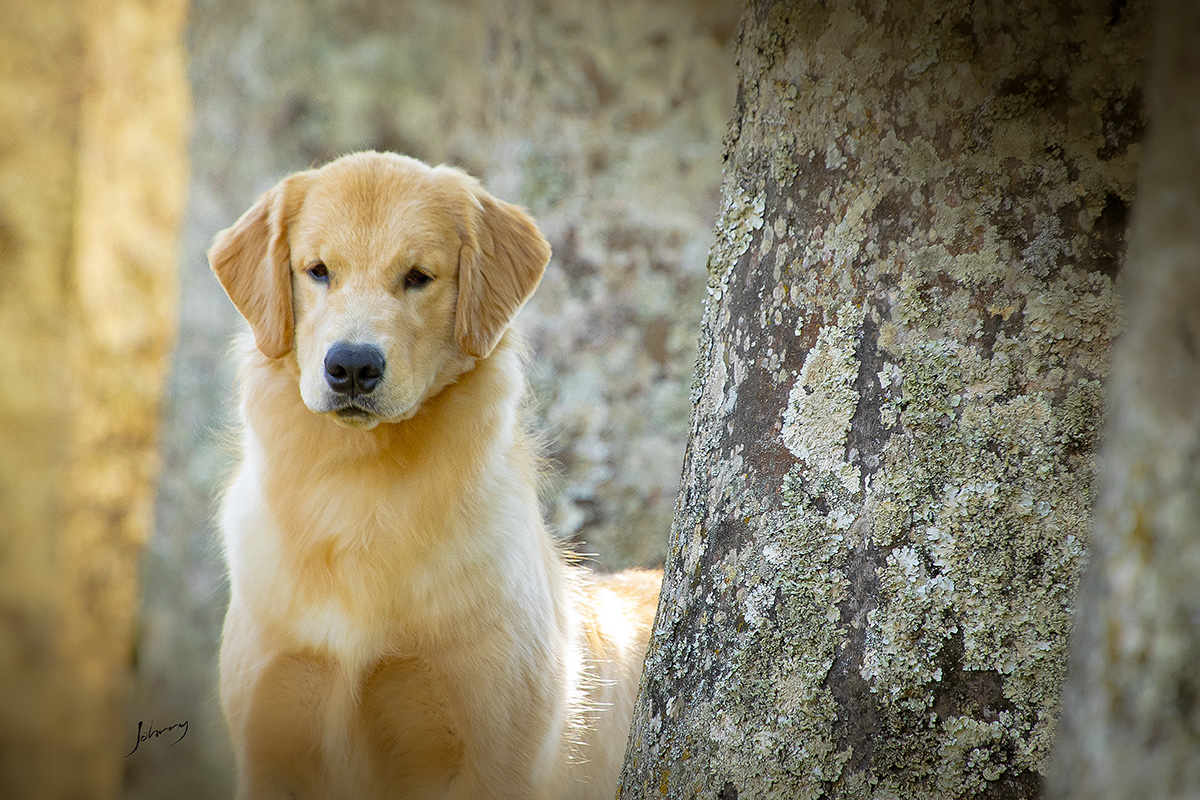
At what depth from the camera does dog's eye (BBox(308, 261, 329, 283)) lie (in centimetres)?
238

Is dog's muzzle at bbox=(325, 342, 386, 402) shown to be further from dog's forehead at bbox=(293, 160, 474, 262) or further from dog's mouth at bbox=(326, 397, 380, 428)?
dog's forehead at bbox=(293, 160, 474, 262)

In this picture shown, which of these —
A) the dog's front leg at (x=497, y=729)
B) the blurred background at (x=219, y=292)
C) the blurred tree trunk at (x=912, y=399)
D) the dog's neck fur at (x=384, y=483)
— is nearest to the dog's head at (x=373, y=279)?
the dog's neck fur at (x=384, y=483)

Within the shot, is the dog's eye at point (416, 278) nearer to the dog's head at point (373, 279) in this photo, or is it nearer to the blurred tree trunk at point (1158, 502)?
the dog's head at point (373, 279)

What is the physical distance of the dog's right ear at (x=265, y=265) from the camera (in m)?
2.39

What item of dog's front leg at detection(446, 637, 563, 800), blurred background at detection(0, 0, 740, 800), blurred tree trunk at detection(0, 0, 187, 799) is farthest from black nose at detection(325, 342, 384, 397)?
blurred tree trunk at detection(0, 0, 187, 799)

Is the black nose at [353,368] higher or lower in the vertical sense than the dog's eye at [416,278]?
lower

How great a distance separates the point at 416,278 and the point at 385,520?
26.9 inches

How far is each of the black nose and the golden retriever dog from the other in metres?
0.05

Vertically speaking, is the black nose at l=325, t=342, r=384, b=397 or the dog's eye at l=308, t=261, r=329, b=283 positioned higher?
the dog's eye at l=308, t=261, r=329, b=283

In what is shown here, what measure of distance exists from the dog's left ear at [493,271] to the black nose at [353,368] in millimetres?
326

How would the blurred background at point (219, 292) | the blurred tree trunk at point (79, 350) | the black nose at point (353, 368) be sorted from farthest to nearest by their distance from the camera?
1. the blurred background at point (219, 292)
2. the blurred tree trunk at point (79, 350)
3. the black nose at point (353, 368)

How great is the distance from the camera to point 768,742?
163 cm

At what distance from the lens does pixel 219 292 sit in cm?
447

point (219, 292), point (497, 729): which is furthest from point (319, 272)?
point (219, 292)
